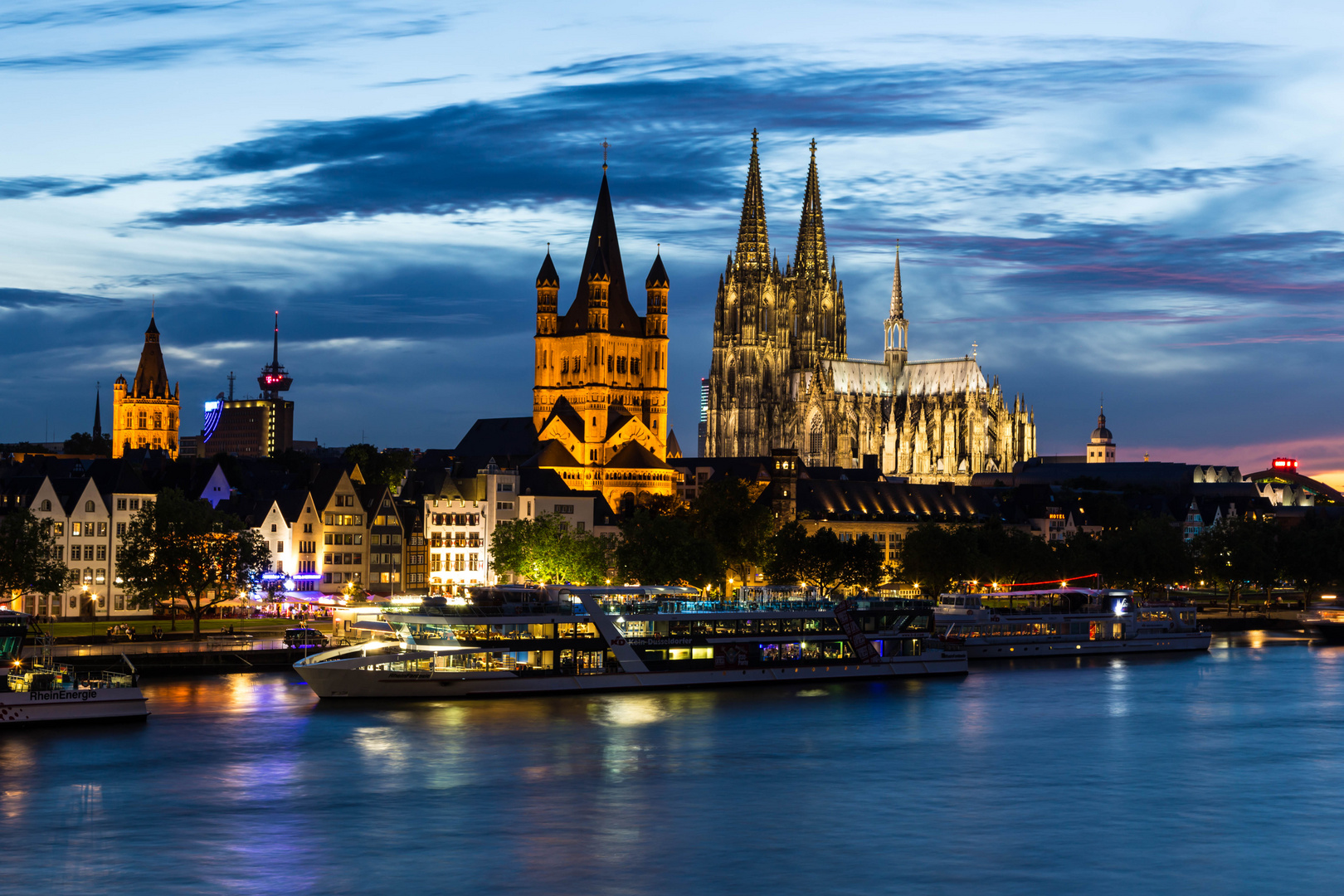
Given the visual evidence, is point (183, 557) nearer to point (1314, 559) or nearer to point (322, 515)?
point (322, 515)

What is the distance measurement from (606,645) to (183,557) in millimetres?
33391

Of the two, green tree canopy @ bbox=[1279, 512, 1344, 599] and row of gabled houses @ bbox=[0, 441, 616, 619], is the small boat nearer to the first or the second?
green tree canopy @ bbox=[1279, 512, 1344, 599]

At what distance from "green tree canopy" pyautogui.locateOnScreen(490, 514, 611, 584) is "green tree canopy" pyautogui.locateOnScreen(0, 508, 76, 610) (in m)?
36.4

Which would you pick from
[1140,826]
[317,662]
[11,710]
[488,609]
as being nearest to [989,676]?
[488,609]

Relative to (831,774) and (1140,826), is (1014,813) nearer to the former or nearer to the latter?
(1140,826)

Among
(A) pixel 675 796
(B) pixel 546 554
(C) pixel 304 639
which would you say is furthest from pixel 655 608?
(B) pixel 546 554

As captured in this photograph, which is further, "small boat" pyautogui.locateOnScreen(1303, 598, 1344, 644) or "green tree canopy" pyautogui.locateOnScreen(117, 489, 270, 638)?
"small boat" pyautogui.locateOnScreen(1303, 598, 1344, 644)


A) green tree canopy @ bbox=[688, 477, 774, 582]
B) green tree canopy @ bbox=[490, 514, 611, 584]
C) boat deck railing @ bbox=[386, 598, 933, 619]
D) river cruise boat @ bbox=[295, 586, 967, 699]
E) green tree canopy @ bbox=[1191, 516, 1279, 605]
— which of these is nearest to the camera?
river cruise boat @ bbox=[295, 586, 967, 699]

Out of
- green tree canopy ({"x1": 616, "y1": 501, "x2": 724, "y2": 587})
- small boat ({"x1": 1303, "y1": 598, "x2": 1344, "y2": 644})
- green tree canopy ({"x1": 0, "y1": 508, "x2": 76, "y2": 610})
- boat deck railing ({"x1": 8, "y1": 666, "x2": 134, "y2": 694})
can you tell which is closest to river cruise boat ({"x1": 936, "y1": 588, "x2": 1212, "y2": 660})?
green tree canopy ({"x1": 616, "y1": 501, "x2": 724, "y2": 587})

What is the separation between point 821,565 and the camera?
151875mm

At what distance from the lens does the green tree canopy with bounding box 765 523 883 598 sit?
151m

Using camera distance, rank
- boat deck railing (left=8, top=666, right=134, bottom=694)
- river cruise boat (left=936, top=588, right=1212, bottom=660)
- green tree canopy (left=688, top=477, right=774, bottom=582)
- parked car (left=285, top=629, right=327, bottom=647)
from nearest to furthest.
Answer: boat deck railing (left=8, top=666, right=134, bottom=694)
parked car (left=285, top=629, right=327, bottom=647)
river cruise boat (left=936, top=588, right=1212, bottom=660)
green tree canopy (left=688, top=477, right=774, bottom=582)

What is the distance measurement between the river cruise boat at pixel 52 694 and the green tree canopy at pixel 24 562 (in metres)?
23.9

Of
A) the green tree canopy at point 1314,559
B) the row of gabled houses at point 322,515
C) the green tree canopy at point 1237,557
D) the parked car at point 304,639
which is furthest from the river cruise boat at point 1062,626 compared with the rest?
the green tree canopy at point 1314,559
